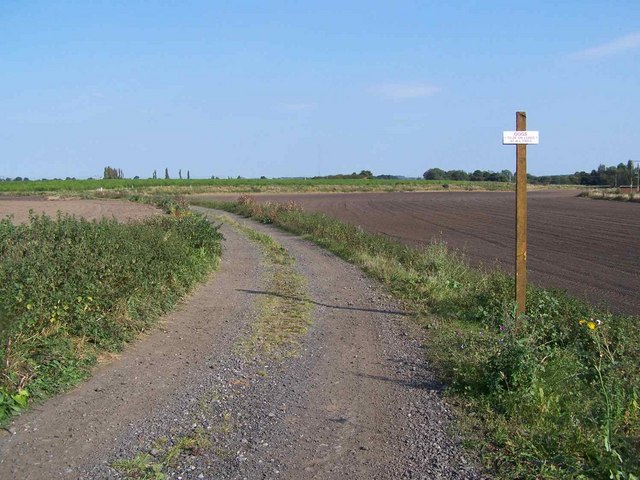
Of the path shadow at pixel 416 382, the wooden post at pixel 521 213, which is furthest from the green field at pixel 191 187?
the path shadow at pixel 416 382

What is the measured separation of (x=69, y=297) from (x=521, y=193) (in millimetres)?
5425

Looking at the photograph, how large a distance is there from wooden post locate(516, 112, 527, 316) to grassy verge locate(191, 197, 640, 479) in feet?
0.91

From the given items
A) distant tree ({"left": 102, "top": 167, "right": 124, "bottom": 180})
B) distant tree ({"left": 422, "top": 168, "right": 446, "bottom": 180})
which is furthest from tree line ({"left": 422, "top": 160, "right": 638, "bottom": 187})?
distant tree ({"left": 102, "top": 167, "right": 124, "bottom": 180})

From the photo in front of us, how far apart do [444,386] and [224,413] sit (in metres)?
2.19

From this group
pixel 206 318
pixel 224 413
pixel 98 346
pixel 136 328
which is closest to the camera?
pixel 224 413

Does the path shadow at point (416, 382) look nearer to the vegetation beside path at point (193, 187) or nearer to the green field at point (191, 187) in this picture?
the vegetation beside path at point (193, 187)

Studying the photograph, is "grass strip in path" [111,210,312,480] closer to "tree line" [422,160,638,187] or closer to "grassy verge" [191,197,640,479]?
"grassy verge" [191,197,640,479]

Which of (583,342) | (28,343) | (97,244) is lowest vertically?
(583,342)

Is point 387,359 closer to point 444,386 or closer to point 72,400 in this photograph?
point 444,386

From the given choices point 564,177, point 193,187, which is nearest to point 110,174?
point 193,187

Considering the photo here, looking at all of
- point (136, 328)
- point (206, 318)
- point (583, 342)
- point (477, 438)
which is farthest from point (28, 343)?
point (583, 342)

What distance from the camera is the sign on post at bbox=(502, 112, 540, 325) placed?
8102 mm

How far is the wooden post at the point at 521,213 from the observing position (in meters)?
8.30

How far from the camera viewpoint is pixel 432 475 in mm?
4637
